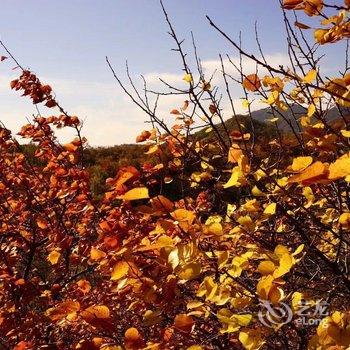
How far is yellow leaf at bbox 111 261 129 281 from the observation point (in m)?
1.45

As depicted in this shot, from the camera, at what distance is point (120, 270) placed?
1479 millimetres

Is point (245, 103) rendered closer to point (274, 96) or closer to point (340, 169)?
point (274, 96)

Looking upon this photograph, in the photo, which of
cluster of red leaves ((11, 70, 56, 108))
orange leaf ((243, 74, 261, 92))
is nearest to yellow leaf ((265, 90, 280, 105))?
orange leaf ((243, 74, 261, 92))

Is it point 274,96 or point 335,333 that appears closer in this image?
point 335,333

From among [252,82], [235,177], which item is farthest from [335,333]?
[252,82]

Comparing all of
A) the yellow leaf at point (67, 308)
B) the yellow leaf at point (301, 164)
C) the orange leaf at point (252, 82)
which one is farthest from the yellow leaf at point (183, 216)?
the orange leaf at point (252, 82)

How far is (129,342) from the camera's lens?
150 centimetres

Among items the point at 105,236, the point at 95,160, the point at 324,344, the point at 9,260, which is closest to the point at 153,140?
the point at 105,236

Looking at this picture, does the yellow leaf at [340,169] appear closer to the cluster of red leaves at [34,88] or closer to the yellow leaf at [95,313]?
the yellow leaf at [95,313]

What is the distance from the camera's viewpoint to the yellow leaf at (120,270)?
1453 millimetres

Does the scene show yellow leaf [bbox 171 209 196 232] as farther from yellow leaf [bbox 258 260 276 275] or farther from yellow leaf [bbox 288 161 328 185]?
yellow leaf [bbox 288 161 328 185]

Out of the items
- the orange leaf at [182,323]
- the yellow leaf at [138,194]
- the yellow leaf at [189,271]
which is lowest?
the orange leaf at [182,323]

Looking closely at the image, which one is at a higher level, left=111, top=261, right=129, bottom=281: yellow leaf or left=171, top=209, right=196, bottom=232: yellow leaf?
left=171, top=209, right=196, bottom=232: yellow leaf

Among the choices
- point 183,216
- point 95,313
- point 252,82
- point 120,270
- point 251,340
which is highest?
point 252,82
